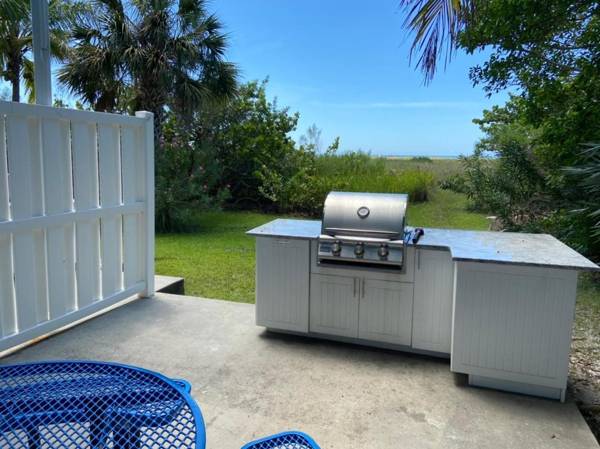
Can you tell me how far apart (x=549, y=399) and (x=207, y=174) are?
8684 millimetres

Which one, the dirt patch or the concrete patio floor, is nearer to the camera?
the concrete patio floor

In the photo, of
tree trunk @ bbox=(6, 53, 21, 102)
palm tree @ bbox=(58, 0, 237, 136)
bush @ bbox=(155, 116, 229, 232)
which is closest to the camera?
palm tree @ bbox=(58, 0, 237, 136)

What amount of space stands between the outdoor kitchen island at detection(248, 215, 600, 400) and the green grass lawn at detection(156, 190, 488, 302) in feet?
5.41

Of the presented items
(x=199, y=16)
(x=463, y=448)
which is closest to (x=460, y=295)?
(x=463, y=448)

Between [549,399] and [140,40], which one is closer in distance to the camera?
[549,399]

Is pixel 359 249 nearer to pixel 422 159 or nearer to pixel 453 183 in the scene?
pixel 453 183

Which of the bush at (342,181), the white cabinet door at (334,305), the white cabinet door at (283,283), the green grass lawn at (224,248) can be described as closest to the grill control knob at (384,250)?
the white cabinet door at (334,305)

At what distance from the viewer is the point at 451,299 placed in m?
3.03

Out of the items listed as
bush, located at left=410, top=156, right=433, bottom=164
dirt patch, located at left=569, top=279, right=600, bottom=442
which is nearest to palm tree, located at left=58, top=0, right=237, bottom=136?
dirt patch, located at left=569, top=279, right=600, bottom=442

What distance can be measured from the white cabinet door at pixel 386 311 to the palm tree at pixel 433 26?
161 inches

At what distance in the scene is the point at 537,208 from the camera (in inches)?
266

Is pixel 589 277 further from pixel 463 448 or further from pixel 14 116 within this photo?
pixel 14 116

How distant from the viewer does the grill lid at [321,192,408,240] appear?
9.90 ft

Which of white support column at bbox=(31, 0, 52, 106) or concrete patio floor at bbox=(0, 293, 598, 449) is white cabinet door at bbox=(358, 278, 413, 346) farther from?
white support column at bbox=(31, 0, 52, 106)
